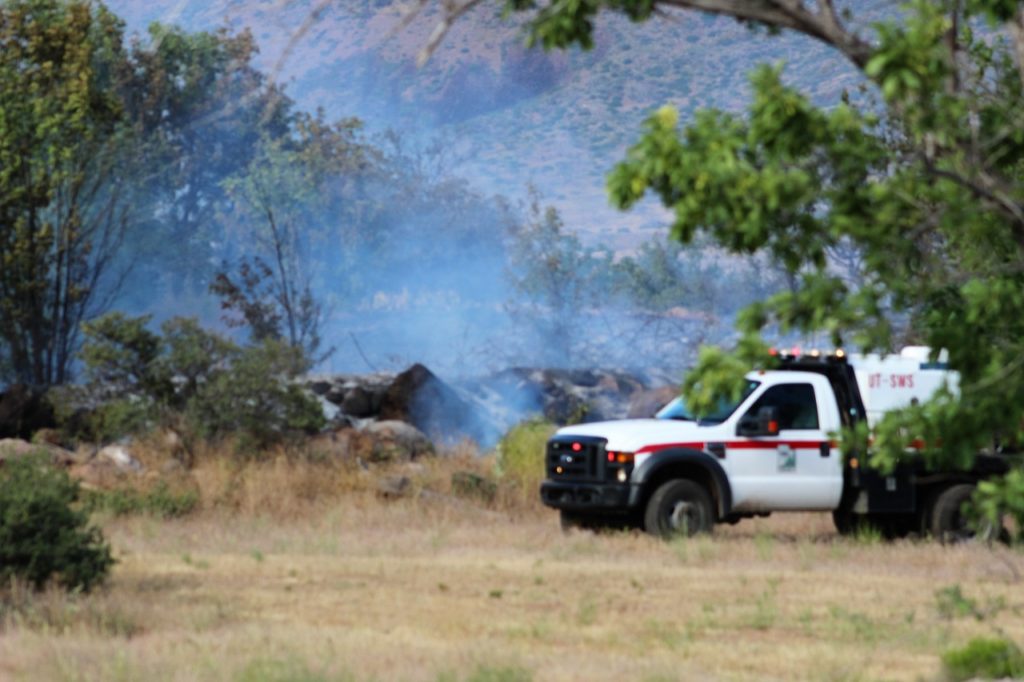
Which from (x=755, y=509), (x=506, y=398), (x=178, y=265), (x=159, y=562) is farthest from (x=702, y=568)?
(x=178, y=265)

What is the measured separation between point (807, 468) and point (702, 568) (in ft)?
9.04

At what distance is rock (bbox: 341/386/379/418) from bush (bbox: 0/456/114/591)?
50.8 ft

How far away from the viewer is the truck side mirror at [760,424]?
1920 cm

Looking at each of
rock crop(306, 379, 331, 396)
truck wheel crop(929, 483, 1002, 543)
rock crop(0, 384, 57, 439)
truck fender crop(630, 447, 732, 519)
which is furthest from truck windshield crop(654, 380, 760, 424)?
rock crop(0, 384, 57, 439)

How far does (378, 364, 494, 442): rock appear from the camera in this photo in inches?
1203

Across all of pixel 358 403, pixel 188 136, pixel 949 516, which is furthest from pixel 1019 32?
pixel 188 136

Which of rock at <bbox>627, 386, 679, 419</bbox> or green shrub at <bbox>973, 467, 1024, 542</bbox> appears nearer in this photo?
green shrub at <bbox>973, 467, 1024, 542</bbox>

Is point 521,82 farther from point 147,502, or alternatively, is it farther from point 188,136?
point 147,502

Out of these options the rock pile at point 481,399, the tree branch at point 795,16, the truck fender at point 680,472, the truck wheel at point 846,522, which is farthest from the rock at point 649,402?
the tree branch at point 795,16

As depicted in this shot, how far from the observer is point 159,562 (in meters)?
17.1

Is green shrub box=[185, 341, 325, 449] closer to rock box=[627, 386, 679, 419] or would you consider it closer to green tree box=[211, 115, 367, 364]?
rock box=[627, 386, 679, 419]

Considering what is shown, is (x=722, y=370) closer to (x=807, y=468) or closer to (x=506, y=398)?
(x=807, y=468)

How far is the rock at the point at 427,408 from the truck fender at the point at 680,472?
1102cm

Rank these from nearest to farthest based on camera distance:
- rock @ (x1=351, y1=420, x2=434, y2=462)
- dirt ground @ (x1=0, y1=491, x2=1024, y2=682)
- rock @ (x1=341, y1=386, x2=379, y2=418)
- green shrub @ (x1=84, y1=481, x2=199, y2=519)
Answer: dirt ground @ (x1=0, y1=491, x2=1024, y2=682), green shrub @ (x1=84, y1=481, x2=199, y2=519), rock @ (x1=351, y1=420, x2=434, y2=462), rock @ (x1=341, y1=386, x2=379, y2=418)
